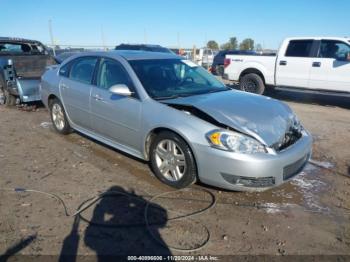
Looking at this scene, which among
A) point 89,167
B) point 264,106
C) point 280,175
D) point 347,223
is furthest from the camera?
point 89,167

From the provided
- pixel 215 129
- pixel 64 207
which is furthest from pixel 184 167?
pixel 64 207

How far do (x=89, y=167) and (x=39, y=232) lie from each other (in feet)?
5.70

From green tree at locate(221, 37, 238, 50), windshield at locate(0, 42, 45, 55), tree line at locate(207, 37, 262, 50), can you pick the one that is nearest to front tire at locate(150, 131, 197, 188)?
windshield at locate(0, 42, 45, 55)

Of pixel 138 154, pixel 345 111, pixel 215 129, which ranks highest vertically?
pixel 215 129

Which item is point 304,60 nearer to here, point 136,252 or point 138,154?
point 138,154

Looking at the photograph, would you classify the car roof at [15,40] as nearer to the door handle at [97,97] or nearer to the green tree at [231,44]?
the door handle at [97,97]

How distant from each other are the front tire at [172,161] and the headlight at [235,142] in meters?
0.37

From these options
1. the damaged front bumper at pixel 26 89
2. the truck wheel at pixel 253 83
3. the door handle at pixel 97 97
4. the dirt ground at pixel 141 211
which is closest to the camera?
the dirt ground at pixel 141 211

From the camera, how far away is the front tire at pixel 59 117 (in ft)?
20.8

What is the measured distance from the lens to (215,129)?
386cm

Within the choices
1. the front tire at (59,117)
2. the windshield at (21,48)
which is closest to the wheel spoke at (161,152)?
the front tire at (59,117)

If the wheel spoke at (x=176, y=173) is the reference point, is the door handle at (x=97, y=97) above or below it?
above

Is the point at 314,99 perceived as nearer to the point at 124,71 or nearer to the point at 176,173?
the point at 124,71

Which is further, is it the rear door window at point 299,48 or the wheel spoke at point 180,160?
the rear door window at point 299,48
